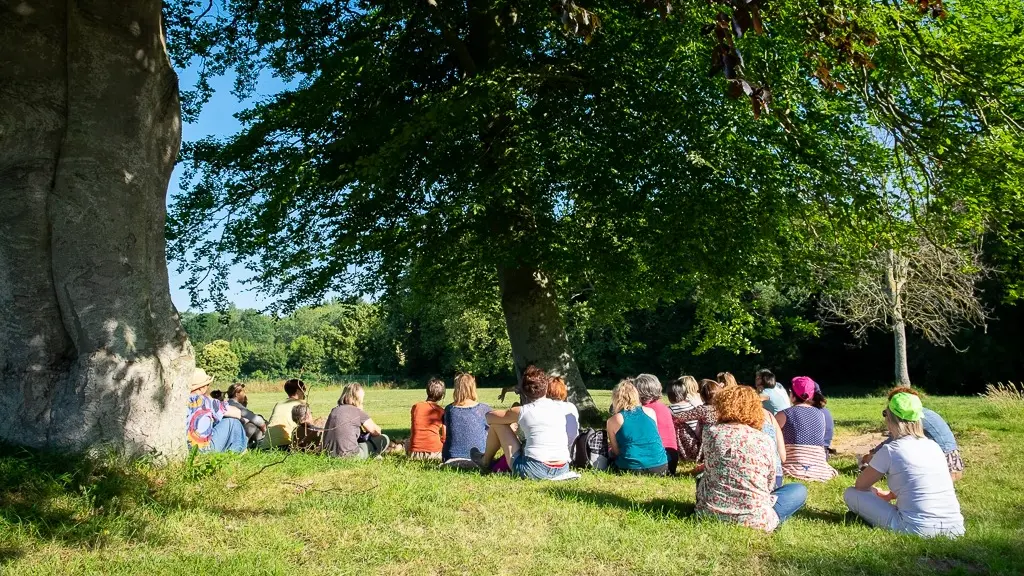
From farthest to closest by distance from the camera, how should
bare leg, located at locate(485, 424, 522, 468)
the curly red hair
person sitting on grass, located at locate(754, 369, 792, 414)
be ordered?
person sitting on grass, located at locate(754, 369, 792, 414), bare leg, located at locate(485, 424, 522, 468), the curly red hair

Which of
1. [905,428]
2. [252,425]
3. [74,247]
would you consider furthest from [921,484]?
[252,425]

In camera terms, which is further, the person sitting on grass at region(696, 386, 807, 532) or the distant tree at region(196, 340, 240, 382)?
the distant tree at region(196, 340, 240, 382)

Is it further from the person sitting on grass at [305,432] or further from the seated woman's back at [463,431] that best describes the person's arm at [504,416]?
the person sitting on grass at [305,432]

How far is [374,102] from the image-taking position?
12977 mm

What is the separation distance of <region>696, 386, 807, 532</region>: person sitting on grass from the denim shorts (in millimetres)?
1736

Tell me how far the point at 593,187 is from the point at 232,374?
241 feet

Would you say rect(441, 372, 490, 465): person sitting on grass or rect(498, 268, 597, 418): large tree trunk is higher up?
rect(498, 268, 597, 418): large tree trunk

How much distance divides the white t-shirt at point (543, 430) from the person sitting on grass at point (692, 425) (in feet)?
6.91

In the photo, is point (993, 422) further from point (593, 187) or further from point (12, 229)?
point (12, 229)

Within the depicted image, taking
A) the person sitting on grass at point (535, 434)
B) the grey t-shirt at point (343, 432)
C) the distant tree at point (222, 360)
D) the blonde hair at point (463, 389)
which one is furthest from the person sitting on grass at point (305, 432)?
the distant tree at point (222, 360)

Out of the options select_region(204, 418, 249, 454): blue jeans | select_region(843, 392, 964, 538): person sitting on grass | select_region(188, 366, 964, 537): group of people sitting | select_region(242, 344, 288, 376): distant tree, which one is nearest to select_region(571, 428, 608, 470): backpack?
select_region(188, 366, 964, 537): group of people sitting

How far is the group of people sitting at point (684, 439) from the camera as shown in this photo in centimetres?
566

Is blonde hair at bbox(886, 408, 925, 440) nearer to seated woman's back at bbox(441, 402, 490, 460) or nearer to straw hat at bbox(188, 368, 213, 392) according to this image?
seated woman's back at bbox(441, 402, 490, 460)

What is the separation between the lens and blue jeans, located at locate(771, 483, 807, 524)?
5898 millimetres
